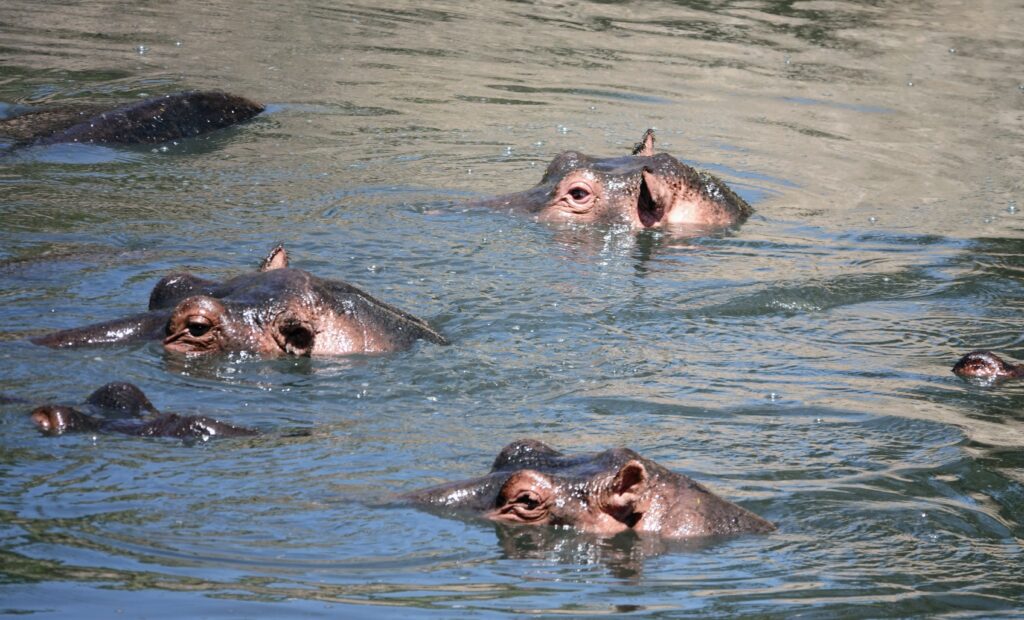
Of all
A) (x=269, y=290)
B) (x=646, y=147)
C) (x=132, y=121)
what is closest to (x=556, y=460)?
(x=269, y=290)

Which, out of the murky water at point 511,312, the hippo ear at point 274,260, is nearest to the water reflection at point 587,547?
the murky water at point 511,312

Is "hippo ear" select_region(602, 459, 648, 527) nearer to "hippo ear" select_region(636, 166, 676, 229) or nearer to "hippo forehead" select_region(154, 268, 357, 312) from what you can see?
"hippo forehead" select_region(154, 268, 357, 312)

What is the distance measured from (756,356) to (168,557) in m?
4.10

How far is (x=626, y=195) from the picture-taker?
11.2 meters

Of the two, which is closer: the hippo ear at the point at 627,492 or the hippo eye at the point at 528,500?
the hippo ear at the point at 627,492

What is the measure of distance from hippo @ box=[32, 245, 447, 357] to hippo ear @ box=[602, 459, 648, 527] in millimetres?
2360

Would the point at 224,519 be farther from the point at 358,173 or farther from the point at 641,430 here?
the point at 358,173

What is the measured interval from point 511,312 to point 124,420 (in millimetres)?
2985

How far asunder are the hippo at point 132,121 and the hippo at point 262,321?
14.0ft

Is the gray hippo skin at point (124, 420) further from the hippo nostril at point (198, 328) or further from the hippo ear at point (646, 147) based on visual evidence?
the hippo ear at point (646, 147)

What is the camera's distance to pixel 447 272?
30.9 feet

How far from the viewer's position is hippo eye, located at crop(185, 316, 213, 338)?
7260mm

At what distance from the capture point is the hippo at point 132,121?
11.5 m

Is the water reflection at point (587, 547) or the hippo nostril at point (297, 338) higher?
the hippo nostril at point (297, 338)
